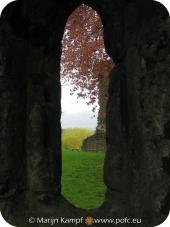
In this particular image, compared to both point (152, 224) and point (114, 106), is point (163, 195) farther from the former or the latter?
point (114, 106)

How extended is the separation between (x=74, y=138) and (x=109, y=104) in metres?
12.4

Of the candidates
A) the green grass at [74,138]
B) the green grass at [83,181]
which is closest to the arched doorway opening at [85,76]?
the green grass at [83,181]

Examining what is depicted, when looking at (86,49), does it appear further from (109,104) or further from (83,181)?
(109,104)

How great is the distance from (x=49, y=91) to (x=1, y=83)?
52 centimetres

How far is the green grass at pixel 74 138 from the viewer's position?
15.9m

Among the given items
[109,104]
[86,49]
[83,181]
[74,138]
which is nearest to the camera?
[109,104]

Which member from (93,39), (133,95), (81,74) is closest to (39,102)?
(133,95)

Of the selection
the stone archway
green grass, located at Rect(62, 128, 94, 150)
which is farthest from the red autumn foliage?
green grass, located at Rect(62, 128, 94, 150)

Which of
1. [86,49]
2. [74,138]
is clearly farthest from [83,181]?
[74,138]

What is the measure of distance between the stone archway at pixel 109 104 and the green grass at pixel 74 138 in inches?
468

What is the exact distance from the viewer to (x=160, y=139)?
9.97ft

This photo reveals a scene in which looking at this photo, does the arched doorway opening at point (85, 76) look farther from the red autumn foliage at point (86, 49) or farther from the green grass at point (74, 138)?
the green grass at point (74, 138)

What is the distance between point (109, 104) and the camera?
3773mm

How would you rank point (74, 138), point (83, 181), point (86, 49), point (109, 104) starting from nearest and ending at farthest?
point (109, 104)
point (83, 181)
point (86, 49)
point (74, 138)
